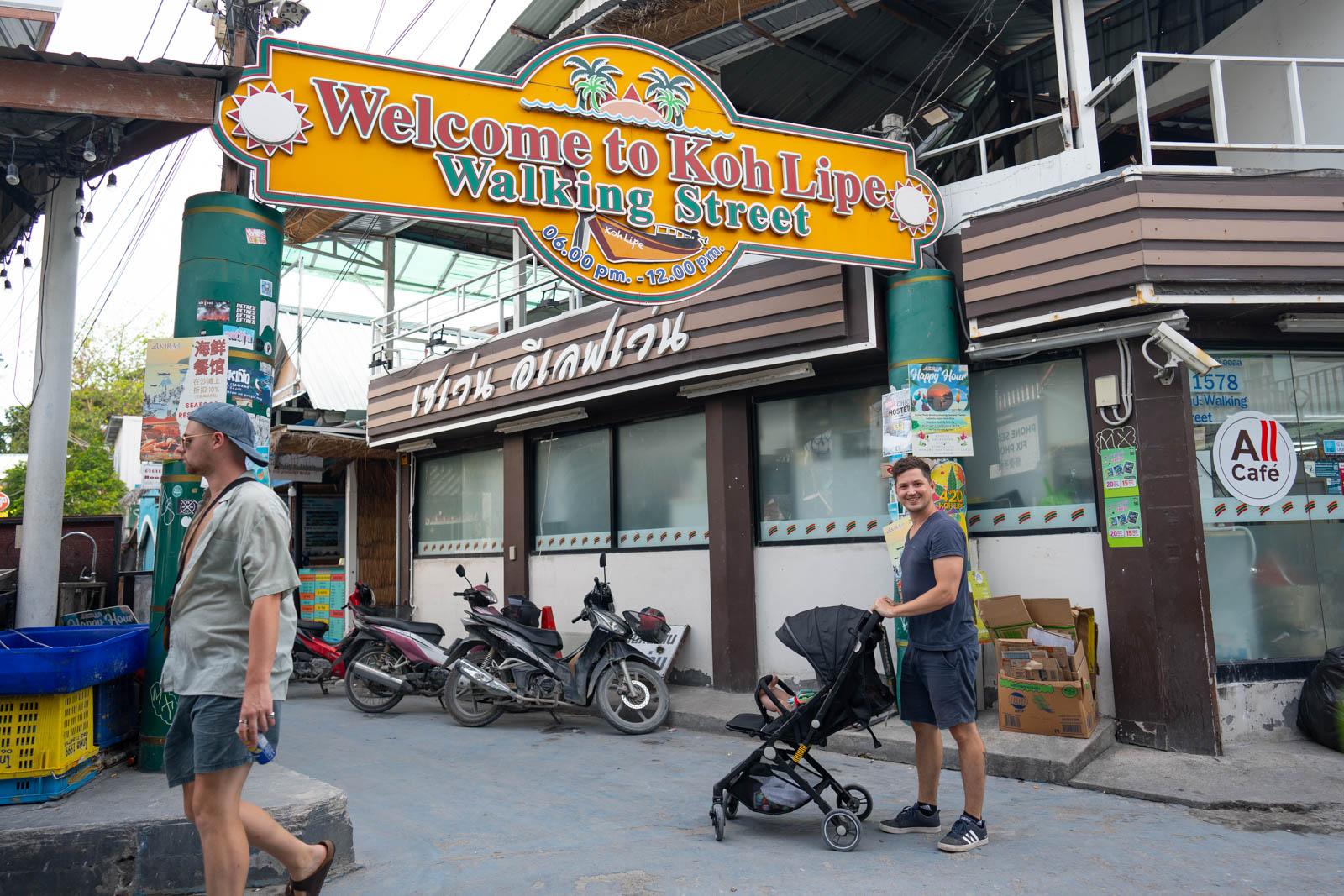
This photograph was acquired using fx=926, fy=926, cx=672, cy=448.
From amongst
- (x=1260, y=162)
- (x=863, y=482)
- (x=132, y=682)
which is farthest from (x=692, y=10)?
(x=132, y=682)

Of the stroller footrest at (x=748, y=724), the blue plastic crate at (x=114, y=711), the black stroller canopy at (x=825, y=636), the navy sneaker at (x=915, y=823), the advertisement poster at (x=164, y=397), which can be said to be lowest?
the navy sneaker at (x=915, y=823)

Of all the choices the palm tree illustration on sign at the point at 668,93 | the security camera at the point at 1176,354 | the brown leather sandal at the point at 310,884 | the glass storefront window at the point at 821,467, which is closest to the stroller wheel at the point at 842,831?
the brown leather sandal at the point at 310,884

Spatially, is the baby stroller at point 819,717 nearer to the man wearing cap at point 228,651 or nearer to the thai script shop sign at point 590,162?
the man wearing cap at point 228,651

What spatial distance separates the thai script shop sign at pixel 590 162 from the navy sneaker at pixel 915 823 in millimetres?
3810

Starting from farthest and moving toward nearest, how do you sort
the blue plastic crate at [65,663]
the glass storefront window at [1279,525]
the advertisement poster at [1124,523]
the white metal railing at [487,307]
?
the white metal railing at [487,307] < the glass storefront window at [1279,525] < the advertisement poster at [1124,523] < the blue plastic crate at [65,663]

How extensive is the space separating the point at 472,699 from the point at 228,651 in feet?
19.0

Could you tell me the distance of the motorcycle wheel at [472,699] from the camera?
8.51m

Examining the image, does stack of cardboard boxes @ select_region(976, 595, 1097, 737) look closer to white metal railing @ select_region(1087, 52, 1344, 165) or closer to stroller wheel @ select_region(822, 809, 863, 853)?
stroller wheel @ select_region(822, 809, 863, 853)

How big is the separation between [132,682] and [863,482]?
608 cm

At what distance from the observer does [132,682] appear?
529cm

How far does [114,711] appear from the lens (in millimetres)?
5043

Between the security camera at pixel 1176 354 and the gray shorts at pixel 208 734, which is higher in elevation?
the security camera at pixel 1176 354

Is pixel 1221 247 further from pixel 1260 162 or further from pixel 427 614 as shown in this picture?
pixel 427 614

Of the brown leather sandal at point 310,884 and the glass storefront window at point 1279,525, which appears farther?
the glass storefront window at point 1279,525
